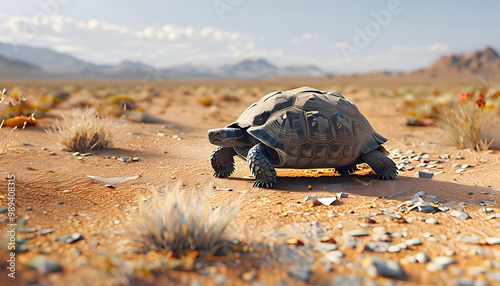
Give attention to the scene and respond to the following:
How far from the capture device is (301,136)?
6.06m

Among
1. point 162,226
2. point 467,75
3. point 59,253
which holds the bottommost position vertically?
point 59,253

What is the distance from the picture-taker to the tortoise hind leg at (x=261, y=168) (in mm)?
6035

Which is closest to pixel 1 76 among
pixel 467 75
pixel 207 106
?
pixel 207 106

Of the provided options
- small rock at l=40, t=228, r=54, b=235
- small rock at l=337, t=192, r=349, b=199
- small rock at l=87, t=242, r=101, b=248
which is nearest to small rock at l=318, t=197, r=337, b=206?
small rock at l=337, t=192, r=349, b=199

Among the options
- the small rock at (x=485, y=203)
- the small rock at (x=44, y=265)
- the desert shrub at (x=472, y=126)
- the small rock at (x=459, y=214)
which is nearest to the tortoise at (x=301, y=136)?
the small rock at (x=485, y=203)

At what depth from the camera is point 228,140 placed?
21.0 feet

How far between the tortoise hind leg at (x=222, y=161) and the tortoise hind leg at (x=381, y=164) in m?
2.29

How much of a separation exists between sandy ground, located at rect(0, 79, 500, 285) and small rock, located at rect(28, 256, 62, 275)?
2.4 inches

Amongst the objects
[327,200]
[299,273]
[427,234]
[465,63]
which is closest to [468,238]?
[427,234]

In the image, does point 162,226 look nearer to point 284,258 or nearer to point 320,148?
point 284,258

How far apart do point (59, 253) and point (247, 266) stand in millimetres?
1736

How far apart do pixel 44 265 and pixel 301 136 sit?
155 inches

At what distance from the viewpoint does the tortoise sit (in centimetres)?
607

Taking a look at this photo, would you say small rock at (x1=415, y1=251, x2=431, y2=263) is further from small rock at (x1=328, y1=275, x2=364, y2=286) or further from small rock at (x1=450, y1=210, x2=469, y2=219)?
small rock at (x1=450, y1=210, x2=469, y2=219)
